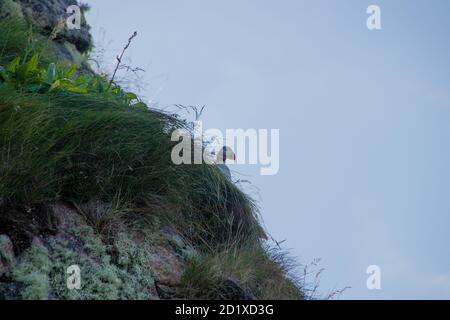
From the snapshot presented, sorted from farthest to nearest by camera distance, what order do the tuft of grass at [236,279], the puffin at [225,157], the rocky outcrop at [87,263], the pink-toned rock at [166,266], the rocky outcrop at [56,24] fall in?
the rocky outcrop at [56,24] → the puffin at [225,157] → the pink-toned rock at [166,266] → the tuft of grass at [236,279] → the rocky outcrop at [87,263]

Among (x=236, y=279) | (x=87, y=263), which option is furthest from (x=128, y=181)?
Answer: (x=236, y=279)

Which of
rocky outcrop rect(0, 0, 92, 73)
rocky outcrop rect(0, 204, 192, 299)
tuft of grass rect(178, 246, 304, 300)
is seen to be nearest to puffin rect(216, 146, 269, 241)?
tuft of grass rect(178, 246, 304, 300)

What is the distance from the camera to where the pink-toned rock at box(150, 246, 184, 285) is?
13.3ft

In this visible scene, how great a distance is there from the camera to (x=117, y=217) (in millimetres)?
4184

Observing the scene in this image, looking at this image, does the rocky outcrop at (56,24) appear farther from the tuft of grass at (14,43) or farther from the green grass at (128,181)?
the green grass at (128,181)

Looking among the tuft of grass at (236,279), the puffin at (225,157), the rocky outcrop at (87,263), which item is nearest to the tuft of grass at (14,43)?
the puffin at (225,157)

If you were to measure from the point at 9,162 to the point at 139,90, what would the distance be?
2.88m

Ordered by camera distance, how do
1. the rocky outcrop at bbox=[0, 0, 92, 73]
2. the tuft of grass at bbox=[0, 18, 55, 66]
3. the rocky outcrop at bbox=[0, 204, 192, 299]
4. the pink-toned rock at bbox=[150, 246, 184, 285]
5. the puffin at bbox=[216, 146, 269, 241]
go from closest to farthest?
the rocky outcrop at bbox=[0, 204, 192, 299] → the pink-toned rock at bbox=[150, 246, 184, 285] → the tuft of grass at bbox=[0, 18, 55, 66] → the puffin at bbox=[216, 146, 269, 241] → the rocky outcrop at bbox=[0, 0, 92, 73]

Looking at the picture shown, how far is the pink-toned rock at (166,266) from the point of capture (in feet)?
13.3

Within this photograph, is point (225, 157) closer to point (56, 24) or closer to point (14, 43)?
point (14, 43)

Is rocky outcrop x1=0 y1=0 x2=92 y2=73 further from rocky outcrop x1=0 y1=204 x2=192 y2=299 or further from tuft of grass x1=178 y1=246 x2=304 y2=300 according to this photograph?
tuft of grass x1=178 y1=246 x2=304 y2=300

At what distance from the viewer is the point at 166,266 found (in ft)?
13.6
